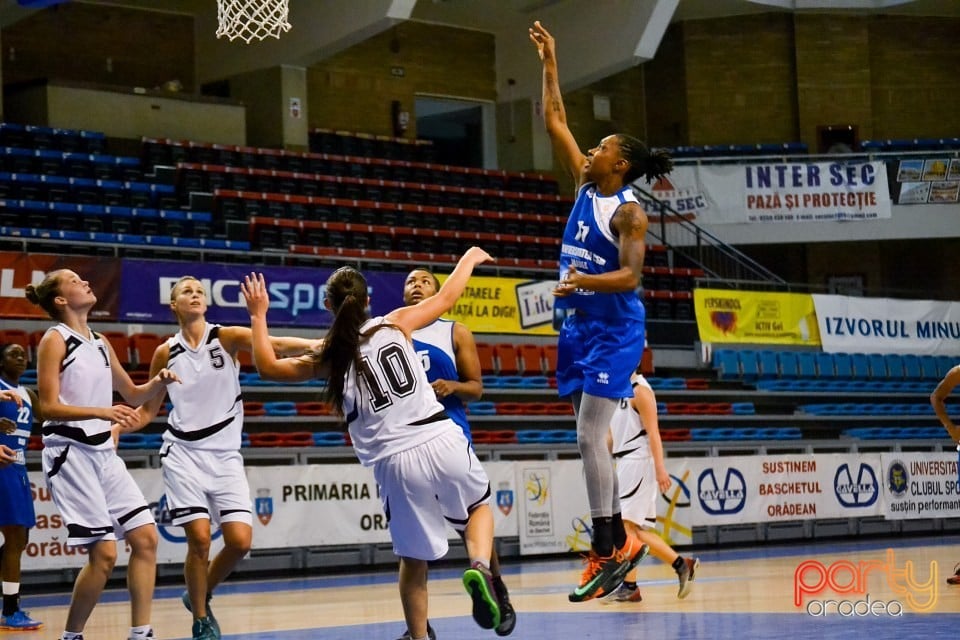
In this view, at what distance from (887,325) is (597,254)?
19.5m

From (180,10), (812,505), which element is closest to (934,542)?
(812,505)

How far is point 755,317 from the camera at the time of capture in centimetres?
2355

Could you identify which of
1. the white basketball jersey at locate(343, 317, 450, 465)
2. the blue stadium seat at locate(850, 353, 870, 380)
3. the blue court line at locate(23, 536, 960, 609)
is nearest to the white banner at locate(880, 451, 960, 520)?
the blue court line at locate(23, 536, 960, 609)

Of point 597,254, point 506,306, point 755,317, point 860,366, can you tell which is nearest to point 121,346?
point 506,306

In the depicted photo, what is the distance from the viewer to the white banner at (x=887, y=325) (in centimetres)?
2441

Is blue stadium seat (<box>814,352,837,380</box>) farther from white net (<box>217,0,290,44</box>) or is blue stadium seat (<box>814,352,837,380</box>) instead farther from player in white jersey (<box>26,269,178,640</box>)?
player in white jersey (<box>26,269,178,640</box>)

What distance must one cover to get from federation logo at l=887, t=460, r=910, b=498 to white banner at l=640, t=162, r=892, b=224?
854cm

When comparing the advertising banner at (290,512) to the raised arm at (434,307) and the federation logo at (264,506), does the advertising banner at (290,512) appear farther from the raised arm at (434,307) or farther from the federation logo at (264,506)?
the raised arm at (434,307)

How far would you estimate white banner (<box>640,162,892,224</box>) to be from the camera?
26.4 m

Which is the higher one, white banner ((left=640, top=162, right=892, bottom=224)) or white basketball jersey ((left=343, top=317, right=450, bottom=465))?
white banner ((left=640, top=162, right=892, bottom=224))

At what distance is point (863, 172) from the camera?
26406mm

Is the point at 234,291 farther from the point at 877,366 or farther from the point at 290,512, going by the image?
the point at 877,366

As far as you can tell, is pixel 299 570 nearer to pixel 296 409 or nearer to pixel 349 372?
pixel 296 409

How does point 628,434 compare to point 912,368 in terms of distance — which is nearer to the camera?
point 628,434
